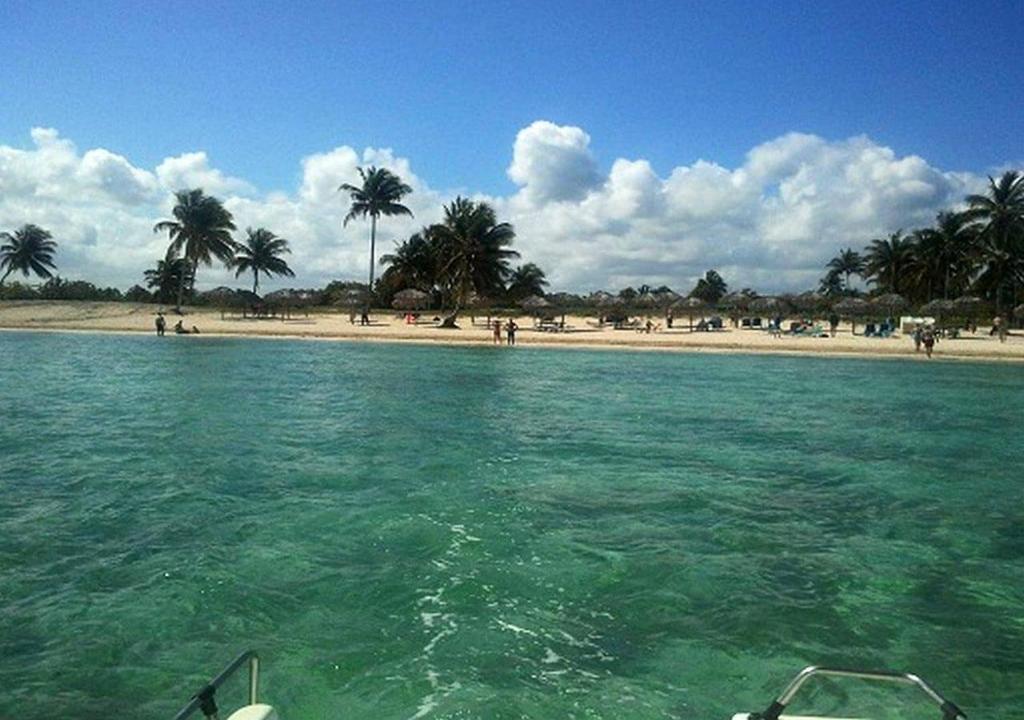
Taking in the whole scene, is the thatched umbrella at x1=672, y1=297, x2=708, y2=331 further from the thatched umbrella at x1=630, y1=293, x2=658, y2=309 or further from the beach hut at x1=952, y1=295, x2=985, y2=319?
the beach hut at x1=952, y1=295, x2=985, y2=319

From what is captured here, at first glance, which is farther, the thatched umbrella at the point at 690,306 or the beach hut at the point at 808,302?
the beach hut at the point at 808,302

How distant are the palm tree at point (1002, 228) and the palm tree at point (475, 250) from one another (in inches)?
1446

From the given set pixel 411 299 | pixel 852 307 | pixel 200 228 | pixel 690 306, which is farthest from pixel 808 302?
pixel 200 228

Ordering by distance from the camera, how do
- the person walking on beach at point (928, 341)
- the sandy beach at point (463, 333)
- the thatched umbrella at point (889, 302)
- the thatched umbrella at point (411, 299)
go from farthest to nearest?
the thatched umbrella at point (411, 299), the thatched umbrella at point (889, 302), the sandy beach at point (463, 333), the person walking on beach at point (928, 341)

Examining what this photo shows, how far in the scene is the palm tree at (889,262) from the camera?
72000mm

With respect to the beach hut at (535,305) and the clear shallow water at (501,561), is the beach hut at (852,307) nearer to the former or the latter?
the beach hut at (535,305)

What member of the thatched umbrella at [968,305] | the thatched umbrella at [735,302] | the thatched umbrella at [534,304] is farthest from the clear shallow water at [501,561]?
the thatched umbrella at [735,302]

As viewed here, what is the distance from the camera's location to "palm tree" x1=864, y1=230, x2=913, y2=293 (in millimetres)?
72000

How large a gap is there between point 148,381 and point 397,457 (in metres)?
16.3

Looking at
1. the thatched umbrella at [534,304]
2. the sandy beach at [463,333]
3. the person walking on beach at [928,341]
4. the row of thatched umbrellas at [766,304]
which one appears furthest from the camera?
the thatched umbrella at [534,304]

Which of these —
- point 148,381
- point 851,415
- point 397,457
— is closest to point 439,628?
point 397,457

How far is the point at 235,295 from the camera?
6391cm

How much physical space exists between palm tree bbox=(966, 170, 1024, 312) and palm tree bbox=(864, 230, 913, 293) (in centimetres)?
1187

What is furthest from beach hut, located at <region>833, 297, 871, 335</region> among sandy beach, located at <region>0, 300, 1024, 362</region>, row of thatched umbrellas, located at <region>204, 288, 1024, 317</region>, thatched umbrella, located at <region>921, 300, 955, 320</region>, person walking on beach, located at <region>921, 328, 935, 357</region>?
person walking on beach, located at <region>921, 328, 935, 357</region>
